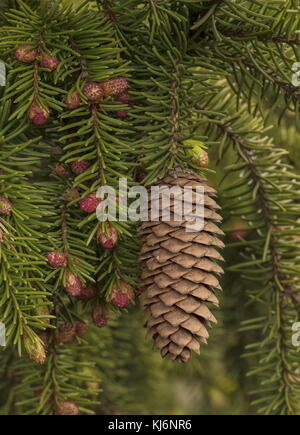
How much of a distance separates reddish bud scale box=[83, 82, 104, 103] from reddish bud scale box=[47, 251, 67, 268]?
17cm

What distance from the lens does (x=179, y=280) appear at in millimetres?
647

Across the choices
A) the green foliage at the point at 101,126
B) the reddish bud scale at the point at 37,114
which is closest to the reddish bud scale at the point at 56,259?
the green foliage at the point at 101,126

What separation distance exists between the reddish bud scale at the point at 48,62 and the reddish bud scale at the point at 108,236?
0.59ft

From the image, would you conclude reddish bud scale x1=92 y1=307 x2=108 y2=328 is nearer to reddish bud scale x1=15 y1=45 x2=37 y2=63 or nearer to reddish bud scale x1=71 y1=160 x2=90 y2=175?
reddish bud scale x1=71 y1=160 x2=90 y2=175

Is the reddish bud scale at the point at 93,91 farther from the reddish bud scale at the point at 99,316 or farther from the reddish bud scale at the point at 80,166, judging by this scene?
the reddish bud scale at the point at 99,316

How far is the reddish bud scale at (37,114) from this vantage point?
634mm

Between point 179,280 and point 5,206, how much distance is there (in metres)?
0.20

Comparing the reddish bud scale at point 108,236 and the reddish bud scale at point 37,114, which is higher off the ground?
the reddish bud scale at point 37,114

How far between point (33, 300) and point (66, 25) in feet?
0.99

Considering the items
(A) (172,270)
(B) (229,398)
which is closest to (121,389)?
(B) (229,398)

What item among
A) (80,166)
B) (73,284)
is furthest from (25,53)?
(73,284)

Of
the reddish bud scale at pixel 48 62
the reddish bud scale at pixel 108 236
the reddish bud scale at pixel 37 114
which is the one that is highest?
the reddish bud scale at pixel 48 62

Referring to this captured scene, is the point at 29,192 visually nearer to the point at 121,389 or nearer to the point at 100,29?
the point at 100,29

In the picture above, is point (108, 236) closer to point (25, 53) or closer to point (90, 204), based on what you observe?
point (90, 204)
